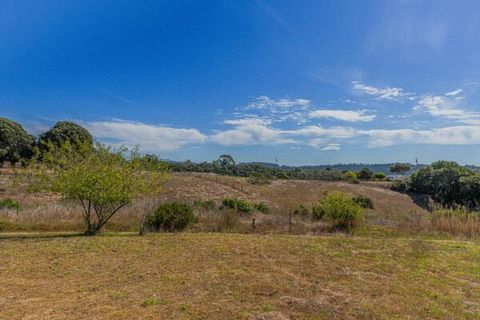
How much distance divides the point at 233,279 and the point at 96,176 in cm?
614

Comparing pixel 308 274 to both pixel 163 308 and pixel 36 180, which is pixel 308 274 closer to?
pixel 163 308

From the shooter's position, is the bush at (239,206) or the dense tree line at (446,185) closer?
the bush at (239,206)

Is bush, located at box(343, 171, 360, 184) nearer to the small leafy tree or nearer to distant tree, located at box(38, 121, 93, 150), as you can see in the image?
distant tree, located at box(38, 121, 93, 150)

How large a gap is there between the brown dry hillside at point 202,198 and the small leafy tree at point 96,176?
80.1 inches

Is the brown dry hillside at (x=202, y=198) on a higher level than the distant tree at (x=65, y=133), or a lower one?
lower

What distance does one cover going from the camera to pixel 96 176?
32.7ft

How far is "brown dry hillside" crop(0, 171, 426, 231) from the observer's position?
12273 mm

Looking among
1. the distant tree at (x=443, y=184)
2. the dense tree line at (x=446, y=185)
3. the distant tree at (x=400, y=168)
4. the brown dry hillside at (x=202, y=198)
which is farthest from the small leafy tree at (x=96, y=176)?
the distant tree at (x=400, y=168)

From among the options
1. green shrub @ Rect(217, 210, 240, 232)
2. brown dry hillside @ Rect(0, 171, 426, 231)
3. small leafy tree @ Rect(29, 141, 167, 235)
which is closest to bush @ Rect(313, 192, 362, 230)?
brown dry hillside @ Rect(0, 171, 426, 231)

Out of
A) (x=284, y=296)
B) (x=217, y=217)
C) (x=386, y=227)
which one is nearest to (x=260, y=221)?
(x=217, y=217)

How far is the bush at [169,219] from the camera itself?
11641 mm

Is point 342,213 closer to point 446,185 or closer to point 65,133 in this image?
point 446,185

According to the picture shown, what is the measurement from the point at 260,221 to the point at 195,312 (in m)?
9.12

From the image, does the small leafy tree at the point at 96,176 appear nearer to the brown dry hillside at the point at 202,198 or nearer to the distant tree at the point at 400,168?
the brown dry hillside at the point at 202,198
